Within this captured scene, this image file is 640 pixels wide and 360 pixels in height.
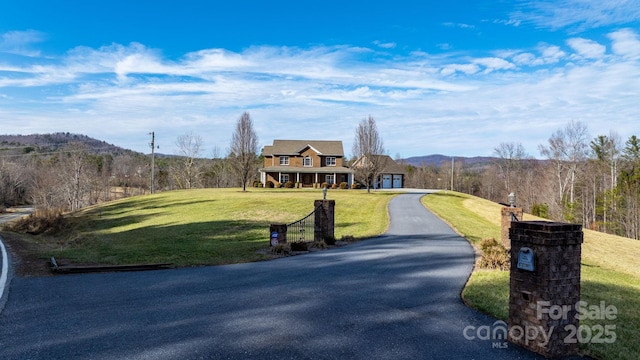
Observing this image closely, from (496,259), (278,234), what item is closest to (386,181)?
(278,234)

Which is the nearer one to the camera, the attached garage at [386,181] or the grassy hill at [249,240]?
the grassy hill at [249,240]

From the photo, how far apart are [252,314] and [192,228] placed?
1692cm

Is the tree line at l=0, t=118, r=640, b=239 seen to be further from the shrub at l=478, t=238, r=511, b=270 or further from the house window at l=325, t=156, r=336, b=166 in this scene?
the shrub at l=478, t=238, r=511, b=270

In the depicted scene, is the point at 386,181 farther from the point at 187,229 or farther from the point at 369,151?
the point at 187,229

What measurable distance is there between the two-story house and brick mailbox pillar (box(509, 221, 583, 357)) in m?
50.5

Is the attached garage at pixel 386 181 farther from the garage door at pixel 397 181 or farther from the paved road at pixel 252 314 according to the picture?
the paved road at pixel 252 314

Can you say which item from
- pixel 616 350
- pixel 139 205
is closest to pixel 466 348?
pixel 616 350

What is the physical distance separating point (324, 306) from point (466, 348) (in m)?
2.56

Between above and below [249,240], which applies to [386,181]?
above

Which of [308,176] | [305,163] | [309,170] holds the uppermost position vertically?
[305,163]

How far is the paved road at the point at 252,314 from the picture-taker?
200 inches

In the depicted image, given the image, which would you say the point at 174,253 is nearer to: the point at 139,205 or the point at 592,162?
the point at 139,205

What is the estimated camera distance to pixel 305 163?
2298 inches

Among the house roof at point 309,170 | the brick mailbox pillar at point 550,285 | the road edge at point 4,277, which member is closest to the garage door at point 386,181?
the house roof at point 309,170
